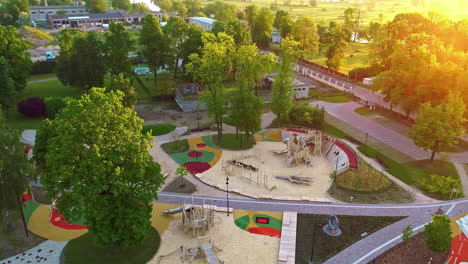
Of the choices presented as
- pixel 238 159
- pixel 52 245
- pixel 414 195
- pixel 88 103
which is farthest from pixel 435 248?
pixel 52 245

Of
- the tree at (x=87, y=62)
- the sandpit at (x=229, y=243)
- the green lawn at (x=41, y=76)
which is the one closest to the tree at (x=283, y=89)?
the sandpit at (x=229, y=243)

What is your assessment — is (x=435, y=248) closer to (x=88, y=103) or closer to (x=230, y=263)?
(x=230, y=263)

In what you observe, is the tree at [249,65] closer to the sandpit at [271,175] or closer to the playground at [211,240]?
the sandpit at [271,175]

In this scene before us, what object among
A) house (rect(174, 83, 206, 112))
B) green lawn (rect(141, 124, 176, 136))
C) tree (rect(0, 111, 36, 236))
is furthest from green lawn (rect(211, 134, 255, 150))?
tree (rect(0, 111, 36, 236))

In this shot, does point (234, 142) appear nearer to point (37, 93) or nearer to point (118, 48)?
point (118, 48)

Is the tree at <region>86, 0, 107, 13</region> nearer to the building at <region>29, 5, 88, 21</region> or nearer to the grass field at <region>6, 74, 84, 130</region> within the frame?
the building at <region>29, 5, 88, 21</region>
